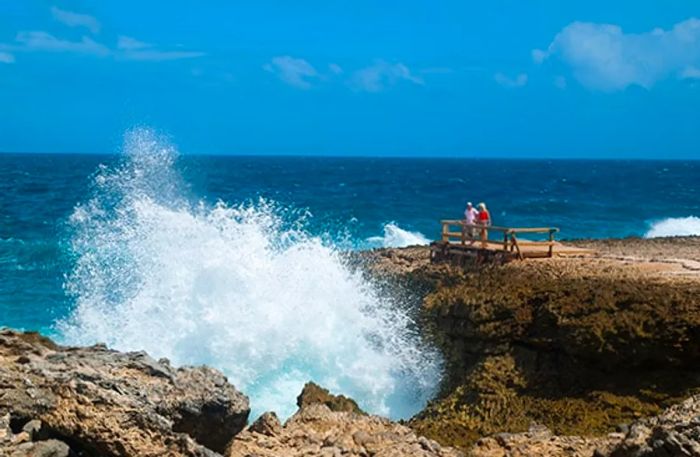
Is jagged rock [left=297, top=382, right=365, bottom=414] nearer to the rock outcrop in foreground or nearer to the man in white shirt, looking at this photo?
the rock outcrop in foreground

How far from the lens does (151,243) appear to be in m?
23.1

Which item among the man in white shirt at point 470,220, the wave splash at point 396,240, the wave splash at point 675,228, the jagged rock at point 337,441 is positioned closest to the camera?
the jagged rock at point 337,441

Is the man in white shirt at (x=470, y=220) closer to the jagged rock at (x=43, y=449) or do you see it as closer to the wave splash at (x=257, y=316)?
the wave splash at (x=257, y=316)

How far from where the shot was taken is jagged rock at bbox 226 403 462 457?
8.48 meters

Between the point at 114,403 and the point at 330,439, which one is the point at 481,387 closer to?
the point at 330,439

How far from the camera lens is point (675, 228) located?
142ft

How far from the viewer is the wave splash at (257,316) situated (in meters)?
16.1

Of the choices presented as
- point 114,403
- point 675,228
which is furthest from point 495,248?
point 675,228

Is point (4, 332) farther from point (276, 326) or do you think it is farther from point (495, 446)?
point (276, 326)

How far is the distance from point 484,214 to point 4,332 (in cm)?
1627

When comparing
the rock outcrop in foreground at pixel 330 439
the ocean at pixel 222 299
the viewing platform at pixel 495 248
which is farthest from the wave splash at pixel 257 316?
the rock outcrop in foreground at pixel 330 439

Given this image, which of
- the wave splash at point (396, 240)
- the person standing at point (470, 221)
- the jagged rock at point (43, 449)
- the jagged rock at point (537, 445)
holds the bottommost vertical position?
the jagged rock at point (537, 445)

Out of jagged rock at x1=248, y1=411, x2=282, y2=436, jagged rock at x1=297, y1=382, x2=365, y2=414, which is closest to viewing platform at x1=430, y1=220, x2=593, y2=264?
jagged rock at x1=297, y1=382, x2=365, y2=414

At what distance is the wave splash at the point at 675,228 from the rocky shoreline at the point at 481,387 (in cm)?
2260
